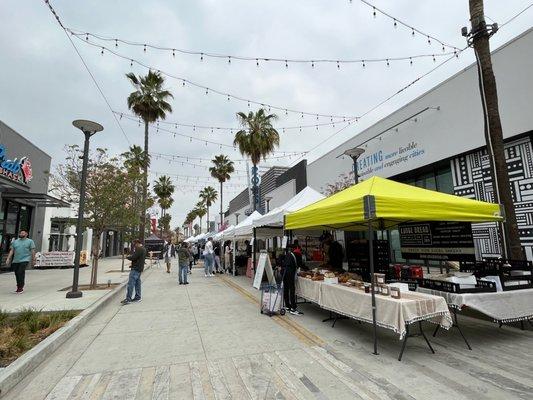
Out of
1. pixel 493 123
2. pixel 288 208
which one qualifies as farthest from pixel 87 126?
pixel 493 123

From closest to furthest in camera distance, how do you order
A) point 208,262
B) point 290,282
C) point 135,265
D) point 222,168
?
point 290,282 → point 135,265 → point 208,262 → point 222,168

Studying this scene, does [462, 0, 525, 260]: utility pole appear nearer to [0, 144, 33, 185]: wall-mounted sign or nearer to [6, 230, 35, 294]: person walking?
[6, 230, 35, 294]: person walking

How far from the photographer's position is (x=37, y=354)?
192 inches

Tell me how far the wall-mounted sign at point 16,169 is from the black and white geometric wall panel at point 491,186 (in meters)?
19.9

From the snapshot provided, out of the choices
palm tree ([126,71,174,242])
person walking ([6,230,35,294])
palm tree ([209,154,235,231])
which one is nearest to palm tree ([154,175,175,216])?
palm tree ([209,154,235,231])

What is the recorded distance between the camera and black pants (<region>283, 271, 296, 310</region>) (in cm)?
798

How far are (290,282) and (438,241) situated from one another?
3.59 m

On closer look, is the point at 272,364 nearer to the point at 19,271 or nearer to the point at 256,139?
the point at 19,271

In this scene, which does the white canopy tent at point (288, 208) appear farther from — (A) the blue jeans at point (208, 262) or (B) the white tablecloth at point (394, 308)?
(A) the blue jeans at point (208, 262)

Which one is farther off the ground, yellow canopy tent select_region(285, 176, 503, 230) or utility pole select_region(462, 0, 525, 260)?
utility pole select_region(462, 0, 525, 260)

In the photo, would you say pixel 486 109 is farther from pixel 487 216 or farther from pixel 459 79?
pixel 459 79

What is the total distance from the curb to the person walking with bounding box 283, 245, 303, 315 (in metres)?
4.58

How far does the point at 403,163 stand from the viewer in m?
14.7

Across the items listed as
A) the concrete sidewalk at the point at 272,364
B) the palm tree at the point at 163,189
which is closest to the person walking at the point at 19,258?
the concrete sidewalk at the point at 272,364
